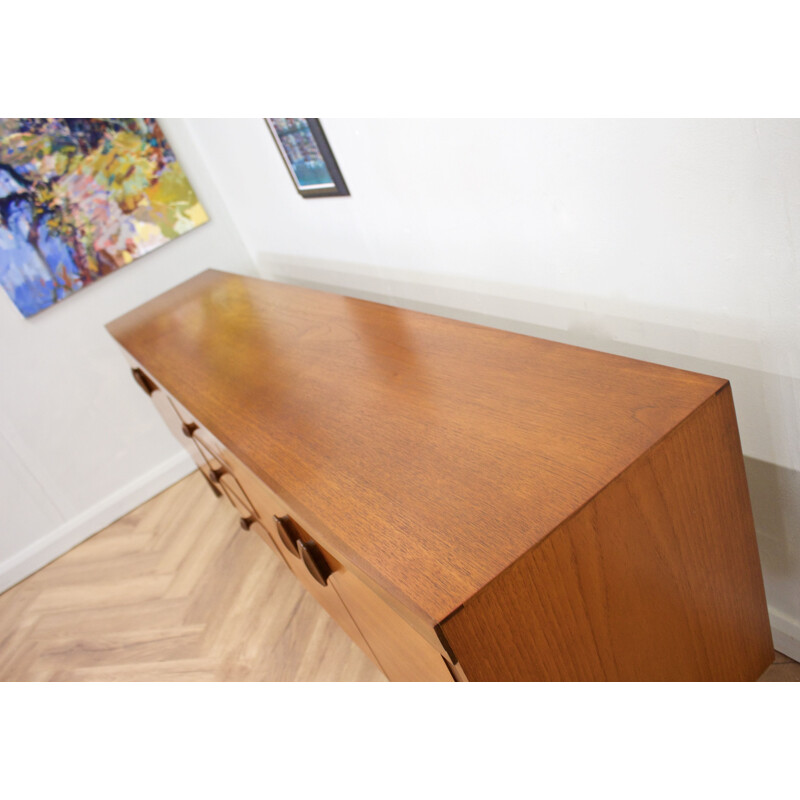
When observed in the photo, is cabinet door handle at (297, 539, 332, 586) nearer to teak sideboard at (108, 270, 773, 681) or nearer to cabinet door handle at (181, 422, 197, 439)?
teak sideboard at (108, 270, 773, 681)

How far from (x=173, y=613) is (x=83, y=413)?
107cm

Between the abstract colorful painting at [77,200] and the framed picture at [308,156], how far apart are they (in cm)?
81

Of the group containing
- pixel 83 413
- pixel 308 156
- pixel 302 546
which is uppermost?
pixel 308 156

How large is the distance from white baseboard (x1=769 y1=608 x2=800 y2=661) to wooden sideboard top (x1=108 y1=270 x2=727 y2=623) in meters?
0.66

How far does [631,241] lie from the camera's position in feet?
3.91

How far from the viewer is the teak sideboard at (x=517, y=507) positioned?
2.68 ft

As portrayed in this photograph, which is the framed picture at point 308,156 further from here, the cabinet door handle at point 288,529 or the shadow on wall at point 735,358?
the cabinet door handle at point 288,529

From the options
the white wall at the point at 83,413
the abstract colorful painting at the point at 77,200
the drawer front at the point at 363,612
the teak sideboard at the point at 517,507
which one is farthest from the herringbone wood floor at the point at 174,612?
the abstract colorful painting at the point at 77,200

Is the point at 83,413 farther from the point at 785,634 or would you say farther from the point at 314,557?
the point at 785,634

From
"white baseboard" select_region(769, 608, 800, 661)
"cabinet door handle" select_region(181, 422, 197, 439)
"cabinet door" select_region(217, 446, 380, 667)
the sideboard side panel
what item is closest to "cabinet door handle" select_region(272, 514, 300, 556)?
"cabinet door" select_region(217, 446, 380, 667)

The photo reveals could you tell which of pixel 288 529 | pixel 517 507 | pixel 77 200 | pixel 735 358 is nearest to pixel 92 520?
pixel 77 200

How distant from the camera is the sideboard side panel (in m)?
0.80
